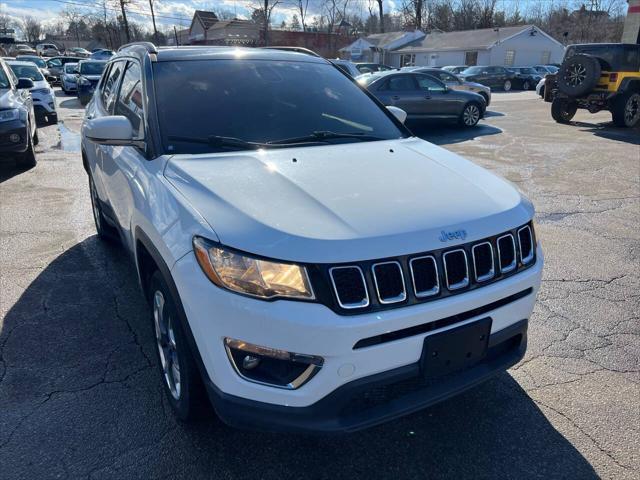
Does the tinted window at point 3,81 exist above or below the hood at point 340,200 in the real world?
above

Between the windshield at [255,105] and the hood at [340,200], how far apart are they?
251mm

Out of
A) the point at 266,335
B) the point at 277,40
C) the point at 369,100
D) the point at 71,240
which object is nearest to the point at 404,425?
the point at 266,335

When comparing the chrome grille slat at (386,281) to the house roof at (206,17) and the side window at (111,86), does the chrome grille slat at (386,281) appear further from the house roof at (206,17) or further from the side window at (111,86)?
the house roof at (206,17)

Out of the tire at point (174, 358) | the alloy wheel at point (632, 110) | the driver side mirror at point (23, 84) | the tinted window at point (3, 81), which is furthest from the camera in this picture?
the alloy wheel at point (632, 110)

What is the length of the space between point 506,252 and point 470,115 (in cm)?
1210

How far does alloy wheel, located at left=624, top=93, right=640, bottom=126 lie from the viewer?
13148 mm

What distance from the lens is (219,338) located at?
6.34 feet

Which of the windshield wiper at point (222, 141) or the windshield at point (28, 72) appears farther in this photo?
the windshield at point (28, 72)

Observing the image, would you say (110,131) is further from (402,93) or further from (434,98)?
(434,98)

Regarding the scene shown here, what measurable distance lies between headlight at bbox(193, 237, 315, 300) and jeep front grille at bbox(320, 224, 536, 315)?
0.20ft

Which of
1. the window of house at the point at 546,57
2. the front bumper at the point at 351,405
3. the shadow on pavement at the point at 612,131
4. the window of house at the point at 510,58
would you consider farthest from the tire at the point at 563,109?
the window of house at the point at 546,57

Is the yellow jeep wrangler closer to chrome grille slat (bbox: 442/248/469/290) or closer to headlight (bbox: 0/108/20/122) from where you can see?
headlight (bbox: 0/108/20/122)

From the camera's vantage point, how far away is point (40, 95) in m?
12.7

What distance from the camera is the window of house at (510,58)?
153 ft
